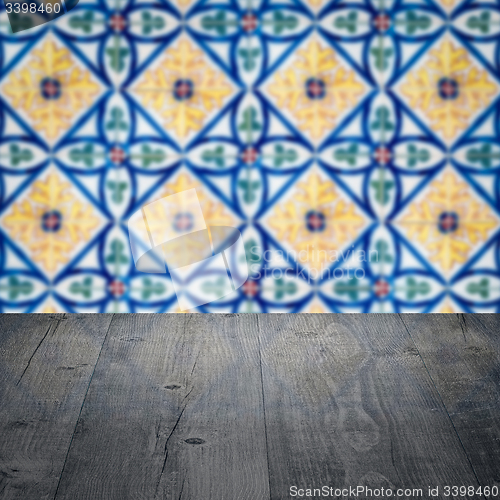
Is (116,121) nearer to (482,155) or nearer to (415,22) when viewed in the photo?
(415,22)

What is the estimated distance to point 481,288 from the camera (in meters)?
1.29

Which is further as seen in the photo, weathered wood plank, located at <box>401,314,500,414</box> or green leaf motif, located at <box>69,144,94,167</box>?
green leaf motif, located at <box>69,144,94,167</box>

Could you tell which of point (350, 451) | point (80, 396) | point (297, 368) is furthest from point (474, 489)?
point (80, 396)

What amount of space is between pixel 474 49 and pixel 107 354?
803mm

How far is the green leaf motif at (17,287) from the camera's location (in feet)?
4.19

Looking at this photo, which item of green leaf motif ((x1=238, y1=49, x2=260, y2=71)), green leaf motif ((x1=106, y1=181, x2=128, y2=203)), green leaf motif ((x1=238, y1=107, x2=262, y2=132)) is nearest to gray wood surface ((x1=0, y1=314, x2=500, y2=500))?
green leaf motif ((x1=106, y1=181, x2=128, y2=203))

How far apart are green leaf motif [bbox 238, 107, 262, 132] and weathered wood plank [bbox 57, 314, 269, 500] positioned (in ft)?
1.13

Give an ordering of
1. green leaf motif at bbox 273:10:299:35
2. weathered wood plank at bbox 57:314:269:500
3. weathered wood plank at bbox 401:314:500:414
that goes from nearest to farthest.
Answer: weathered wood plank at bbox 57:314:269:500 → weathered wood plank at bbox 401:314:500:414 → green leaf motif at bbox 273:10:299:35

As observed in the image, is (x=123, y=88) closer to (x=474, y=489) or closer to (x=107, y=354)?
(x=107, y=354)

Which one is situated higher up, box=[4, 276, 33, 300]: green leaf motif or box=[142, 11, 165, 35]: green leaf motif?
box=[142, 11, 165, 35]: green leaf motif

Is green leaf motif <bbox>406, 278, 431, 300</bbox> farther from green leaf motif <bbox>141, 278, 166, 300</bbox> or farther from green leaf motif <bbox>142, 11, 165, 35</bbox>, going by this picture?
green leaf motif <bbox>142, 11, 165, 35</bbox>

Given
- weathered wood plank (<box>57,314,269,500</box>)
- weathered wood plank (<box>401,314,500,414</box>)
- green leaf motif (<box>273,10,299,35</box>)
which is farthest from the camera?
green leaf motif (<box>273,10,299,35</box>)

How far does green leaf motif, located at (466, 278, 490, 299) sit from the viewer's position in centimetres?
129

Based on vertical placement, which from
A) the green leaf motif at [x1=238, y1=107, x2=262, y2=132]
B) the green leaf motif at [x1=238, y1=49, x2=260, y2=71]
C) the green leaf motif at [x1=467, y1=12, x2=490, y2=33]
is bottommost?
the green leaf motif at [x1=238, y1=107, x2=262, y2=132]
